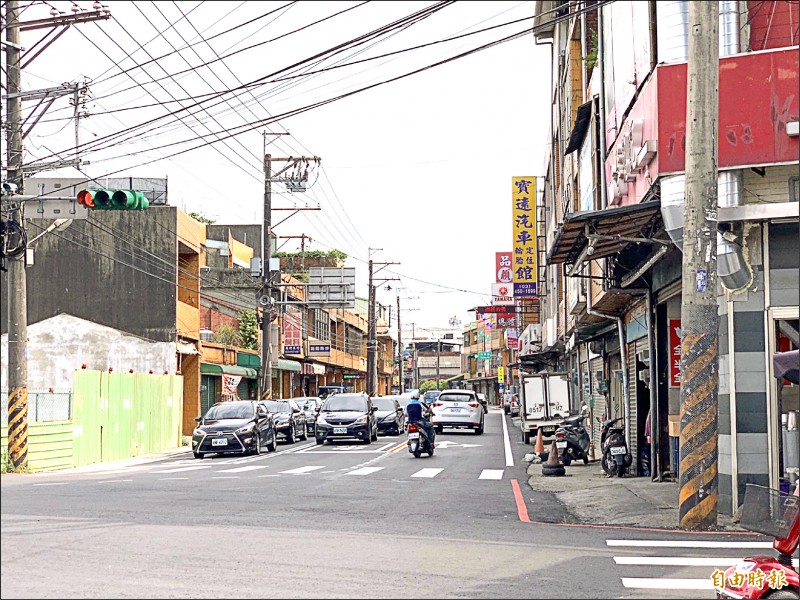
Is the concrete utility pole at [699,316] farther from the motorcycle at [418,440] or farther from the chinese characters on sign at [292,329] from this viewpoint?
the chinese characters on sign at [292,329]

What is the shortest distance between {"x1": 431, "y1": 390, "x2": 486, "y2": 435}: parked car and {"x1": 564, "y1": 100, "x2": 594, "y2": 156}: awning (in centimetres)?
1571

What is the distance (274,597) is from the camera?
7531mm

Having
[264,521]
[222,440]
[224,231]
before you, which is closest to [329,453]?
[222,440]

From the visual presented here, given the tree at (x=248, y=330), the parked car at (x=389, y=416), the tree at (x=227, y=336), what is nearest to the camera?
the parked car at (x=389, y=416)

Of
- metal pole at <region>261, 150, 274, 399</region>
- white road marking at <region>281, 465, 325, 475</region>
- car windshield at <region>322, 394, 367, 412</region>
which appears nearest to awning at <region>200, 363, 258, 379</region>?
metal pole at <region>261, 150, 274, 399</region>

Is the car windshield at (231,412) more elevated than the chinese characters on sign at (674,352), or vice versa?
the chinese characters on sign at (674,352)

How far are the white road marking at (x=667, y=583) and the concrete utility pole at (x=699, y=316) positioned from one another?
10.7ft

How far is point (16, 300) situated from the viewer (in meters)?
21.8

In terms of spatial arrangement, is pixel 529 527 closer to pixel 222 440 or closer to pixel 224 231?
pixel 222 440

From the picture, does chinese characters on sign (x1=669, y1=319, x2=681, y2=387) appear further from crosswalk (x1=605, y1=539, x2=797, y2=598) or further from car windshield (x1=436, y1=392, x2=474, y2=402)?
car windshield (x1=436, y1=392, x2=474, y2=402)

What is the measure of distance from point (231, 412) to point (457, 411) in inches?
527

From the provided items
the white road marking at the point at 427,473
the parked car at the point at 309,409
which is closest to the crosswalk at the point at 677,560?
the white road marking at the point at 427,473

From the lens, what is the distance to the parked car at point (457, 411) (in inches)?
1594

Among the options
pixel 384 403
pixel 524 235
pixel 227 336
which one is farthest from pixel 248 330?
pixel 524 235
